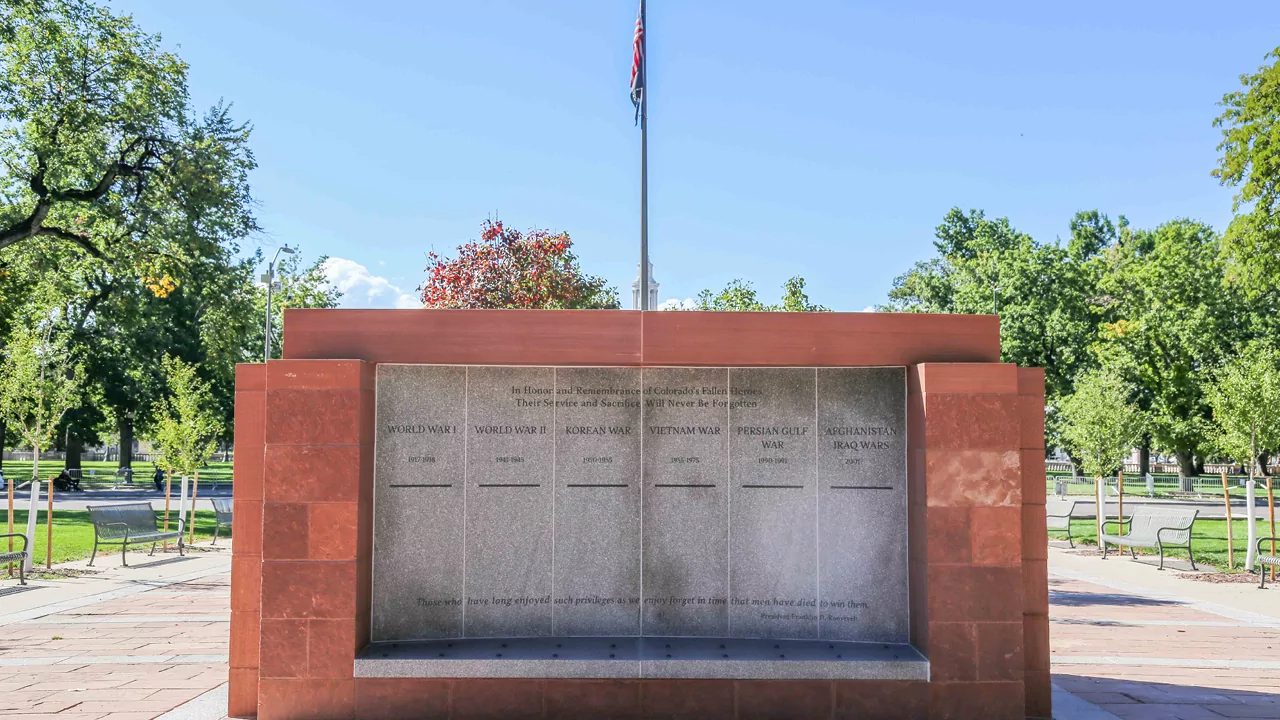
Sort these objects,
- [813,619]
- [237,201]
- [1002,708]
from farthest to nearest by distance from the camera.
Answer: [237,201] < [813,619] < [1002,708]

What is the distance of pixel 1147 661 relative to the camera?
26.5 ft

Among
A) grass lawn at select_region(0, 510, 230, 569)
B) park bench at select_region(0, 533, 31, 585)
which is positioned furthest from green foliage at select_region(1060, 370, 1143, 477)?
park bench at select_region(0, 533, 31, 585)

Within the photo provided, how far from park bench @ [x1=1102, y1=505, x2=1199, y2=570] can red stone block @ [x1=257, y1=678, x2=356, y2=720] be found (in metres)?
13.1

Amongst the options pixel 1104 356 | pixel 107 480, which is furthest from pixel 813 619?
pixel 107 480

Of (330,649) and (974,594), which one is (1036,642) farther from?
(330,649)

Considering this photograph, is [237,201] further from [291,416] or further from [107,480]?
[107,480]

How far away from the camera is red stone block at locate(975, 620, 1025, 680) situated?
5.86 meters

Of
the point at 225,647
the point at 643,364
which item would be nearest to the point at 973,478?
the point at 643,364

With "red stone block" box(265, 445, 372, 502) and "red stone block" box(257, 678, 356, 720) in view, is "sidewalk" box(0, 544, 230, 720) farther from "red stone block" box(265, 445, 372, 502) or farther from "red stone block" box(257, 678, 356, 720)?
"red stone block" box(265, 445, 372, 502)

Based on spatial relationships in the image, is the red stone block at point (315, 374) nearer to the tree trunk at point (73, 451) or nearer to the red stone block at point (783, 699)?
the red stone block at point (783, 699)

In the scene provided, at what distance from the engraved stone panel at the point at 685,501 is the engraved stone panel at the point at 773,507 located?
0.30 ft

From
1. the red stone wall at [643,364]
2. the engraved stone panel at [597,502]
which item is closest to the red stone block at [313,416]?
the red stone wall at [643,364]

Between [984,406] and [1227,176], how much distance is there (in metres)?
20.5

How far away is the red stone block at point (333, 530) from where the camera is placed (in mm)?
5891
